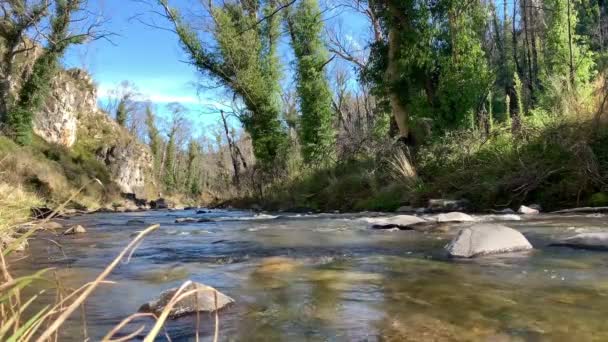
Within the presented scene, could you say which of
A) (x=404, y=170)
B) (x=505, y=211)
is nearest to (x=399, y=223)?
(x=505, y=211)

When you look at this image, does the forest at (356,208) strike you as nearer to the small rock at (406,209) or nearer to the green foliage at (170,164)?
the small rock at (406,209)

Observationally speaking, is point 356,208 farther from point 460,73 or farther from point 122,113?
point 122,113

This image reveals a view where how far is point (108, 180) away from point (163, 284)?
38397 millimetres

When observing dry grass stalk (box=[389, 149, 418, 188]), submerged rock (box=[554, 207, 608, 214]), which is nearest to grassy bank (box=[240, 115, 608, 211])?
dry grass stalk (box=[389, 149, 418, 188])

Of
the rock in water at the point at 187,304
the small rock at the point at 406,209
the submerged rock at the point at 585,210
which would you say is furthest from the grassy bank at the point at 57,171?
the rock in water at the point at 187,304

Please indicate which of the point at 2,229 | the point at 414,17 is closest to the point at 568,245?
A: the point at 2,229

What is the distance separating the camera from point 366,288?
12.0 feet

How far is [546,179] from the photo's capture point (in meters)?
9.21

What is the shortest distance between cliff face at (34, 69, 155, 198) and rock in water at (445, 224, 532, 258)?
38177 millimetres

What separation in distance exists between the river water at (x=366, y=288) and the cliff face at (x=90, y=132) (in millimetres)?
36387

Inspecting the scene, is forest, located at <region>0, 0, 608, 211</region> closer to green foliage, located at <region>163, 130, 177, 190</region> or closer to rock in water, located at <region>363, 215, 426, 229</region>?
rock in water, located at <region>363, 215, 426, 229</region>

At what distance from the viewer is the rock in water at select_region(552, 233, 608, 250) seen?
15.5ft

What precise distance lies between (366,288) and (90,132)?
46.1 metres

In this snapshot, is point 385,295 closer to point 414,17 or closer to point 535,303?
point 535,303
